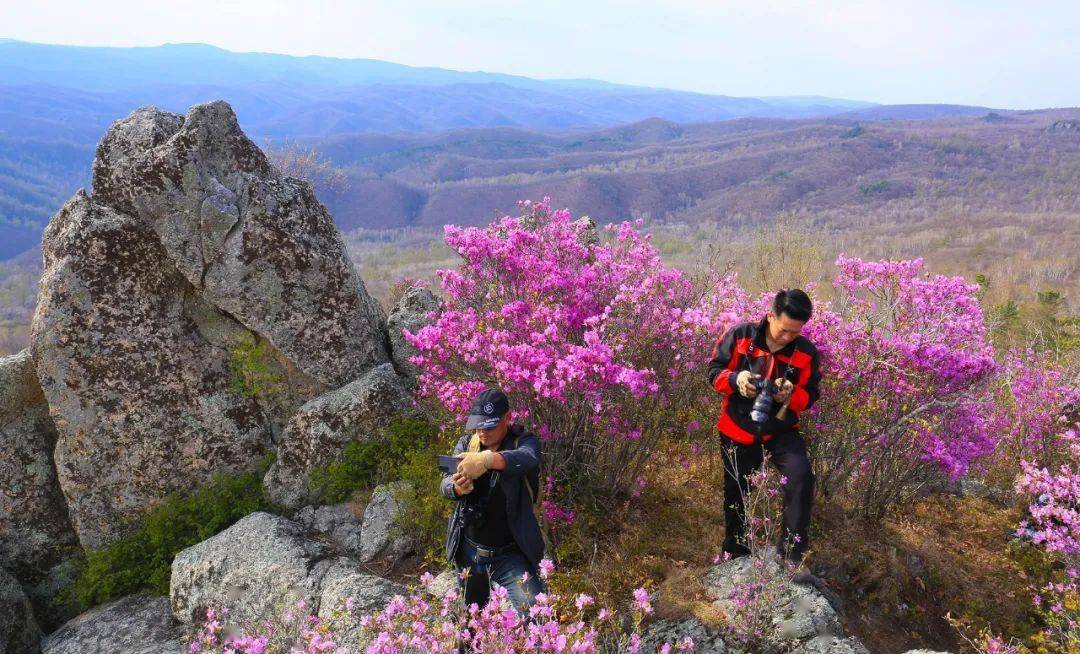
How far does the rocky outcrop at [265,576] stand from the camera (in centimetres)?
488

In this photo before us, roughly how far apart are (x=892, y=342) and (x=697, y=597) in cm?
240

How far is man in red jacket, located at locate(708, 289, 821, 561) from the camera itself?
3822 millimetres

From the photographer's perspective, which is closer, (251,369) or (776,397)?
(776,397)

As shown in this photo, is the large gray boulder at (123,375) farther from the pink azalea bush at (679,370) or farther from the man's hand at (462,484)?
the man's hand at (462,484)

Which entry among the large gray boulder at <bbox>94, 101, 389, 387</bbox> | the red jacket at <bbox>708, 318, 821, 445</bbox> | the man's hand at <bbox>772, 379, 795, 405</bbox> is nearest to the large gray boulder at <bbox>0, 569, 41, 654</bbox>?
the large gray boulder at <bbox>94, 101, 389, 387</bbox>

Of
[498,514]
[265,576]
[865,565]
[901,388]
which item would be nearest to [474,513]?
[498,514]

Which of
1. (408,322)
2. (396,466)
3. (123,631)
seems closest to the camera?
(123,631)

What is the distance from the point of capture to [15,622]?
588cm

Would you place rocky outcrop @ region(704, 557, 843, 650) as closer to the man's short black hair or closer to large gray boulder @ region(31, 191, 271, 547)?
the man's short black hair

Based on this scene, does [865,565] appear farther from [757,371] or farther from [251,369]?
[251,369]

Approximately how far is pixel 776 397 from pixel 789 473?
2.04 ft

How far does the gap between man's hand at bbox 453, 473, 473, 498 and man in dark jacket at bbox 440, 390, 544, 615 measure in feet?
0.14

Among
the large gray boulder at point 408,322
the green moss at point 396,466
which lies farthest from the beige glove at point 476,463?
the large gray boulder at point 408,322

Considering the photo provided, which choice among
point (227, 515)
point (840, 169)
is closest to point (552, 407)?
point (227, 515)
